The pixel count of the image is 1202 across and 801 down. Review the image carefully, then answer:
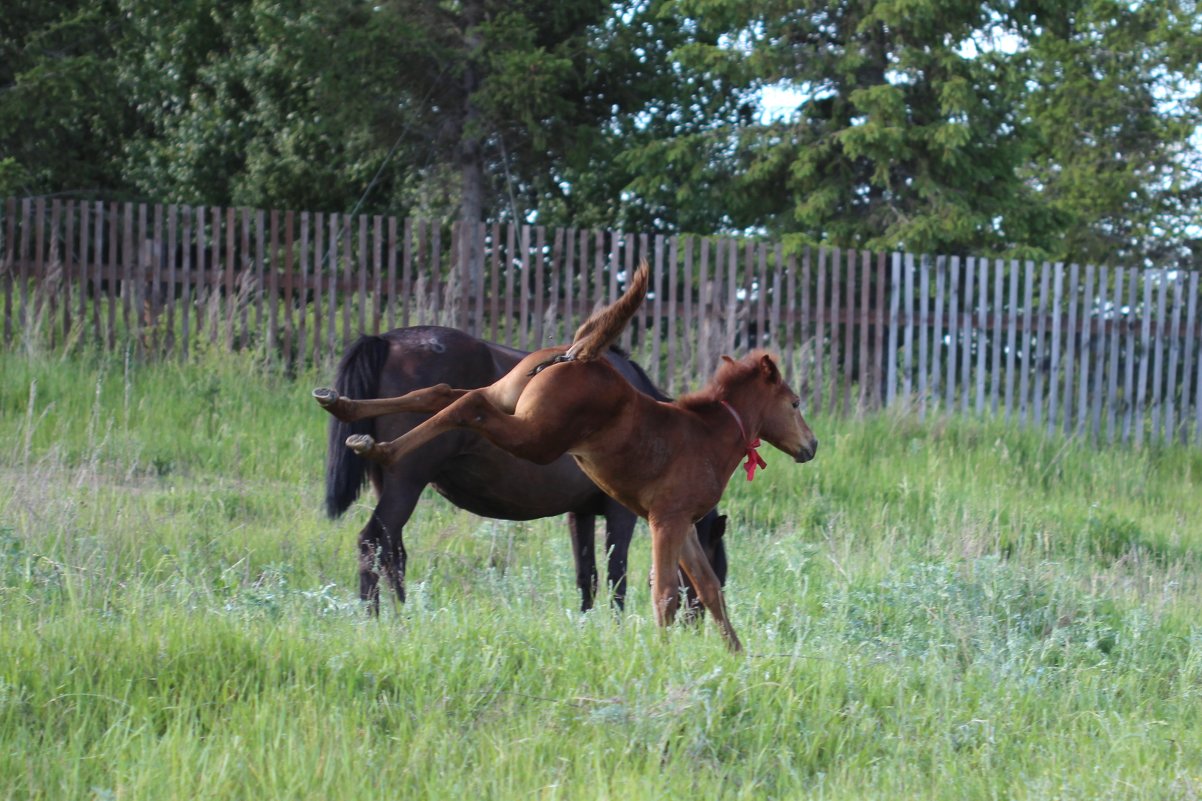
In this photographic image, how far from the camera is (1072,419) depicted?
519 inches

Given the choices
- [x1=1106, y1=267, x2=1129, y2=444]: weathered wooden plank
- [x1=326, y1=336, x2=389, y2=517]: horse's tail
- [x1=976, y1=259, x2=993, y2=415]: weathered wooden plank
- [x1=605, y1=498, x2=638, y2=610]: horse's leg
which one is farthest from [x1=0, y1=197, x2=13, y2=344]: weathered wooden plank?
[x1=1106, y1=267, x2=1129, y2=444]: weathered wooden plank

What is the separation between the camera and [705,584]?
15.4 ft

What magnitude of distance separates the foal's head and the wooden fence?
22.0 ft

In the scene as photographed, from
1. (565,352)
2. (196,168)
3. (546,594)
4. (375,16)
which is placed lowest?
(546,594)

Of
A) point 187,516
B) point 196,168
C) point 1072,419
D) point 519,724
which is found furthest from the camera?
point 196,168

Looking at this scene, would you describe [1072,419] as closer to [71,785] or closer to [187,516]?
[187,516]

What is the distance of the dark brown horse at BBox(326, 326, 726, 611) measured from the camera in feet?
19.6

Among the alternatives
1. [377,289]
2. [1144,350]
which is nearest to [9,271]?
[377,289]

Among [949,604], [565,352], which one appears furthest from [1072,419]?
[565,352]

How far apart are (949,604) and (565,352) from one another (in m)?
2.54

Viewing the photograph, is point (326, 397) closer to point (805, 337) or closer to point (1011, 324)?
point (805, 337)

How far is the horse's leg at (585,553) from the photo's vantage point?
6309 mm

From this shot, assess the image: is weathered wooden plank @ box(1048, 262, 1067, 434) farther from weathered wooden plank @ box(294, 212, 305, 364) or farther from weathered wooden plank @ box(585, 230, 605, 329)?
weathered wooden plank @ box(294, 212, 305, 364)

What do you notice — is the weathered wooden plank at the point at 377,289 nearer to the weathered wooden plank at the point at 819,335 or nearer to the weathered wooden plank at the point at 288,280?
the weathered wooden plank at the point at 288,280
